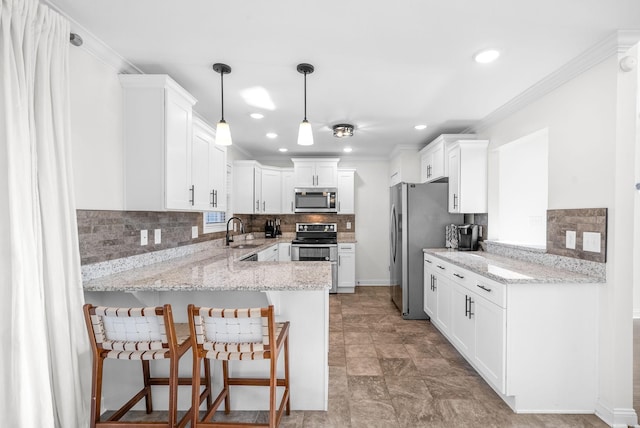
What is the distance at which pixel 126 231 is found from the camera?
235 centimetres

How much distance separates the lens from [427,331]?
3.58m

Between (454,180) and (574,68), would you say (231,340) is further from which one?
(454,180)

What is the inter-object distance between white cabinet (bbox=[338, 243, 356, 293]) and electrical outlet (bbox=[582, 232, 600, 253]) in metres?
3.51

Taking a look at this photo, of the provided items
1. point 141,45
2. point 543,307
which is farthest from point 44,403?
point 543,307

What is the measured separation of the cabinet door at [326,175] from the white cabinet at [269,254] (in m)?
1.39

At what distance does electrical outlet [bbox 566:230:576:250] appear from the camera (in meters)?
2.30

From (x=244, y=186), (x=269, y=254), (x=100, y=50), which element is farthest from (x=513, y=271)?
(x=244, y=186)

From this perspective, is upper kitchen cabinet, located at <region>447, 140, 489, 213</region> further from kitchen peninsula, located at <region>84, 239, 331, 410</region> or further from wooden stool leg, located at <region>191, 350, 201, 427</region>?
wooden stool leg, located at <region>191, 350, 201, 427</region>

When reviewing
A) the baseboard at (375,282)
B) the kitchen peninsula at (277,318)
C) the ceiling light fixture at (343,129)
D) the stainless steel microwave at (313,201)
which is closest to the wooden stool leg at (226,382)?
the kitchen peninsula at (277,318)

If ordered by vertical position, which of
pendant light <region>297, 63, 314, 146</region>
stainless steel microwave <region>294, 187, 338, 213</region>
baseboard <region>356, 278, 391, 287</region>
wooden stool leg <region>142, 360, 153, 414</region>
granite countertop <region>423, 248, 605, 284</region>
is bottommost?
baseboard <region>356, 278, 391, 287</region>

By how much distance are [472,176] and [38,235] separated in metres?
3.83

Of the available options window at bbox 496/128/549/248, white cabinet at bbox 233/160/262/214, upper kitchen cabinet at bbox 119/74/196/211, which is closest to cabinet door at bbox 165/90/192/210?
upper kitchen cabinet at bbox 119/74/196/211

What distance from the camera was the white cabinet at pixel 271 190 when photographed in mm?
5551

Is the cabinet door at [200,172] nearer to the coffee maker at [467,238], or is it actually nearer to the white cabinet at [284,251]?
the white cabinet at [284,251]
